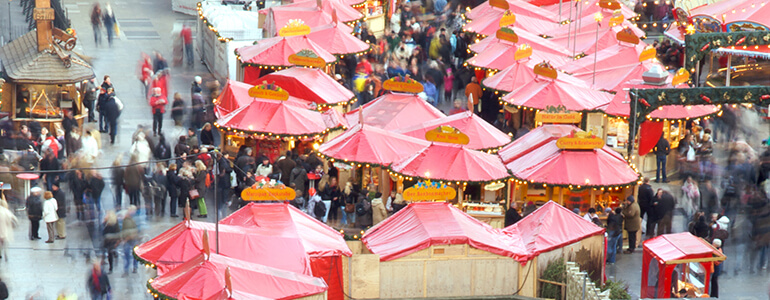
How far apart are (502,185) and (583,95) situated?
5.19 m

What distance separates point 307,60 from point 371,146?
5.04 meters

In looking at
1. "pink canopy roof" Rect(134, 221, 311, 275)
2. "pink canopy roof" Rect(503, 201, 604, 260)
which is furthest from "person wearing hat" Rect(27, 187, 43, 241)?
"pink canopy roof" Rect(503, 201, 604, 260)

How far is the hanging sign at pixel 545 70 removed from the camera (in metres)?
28.6

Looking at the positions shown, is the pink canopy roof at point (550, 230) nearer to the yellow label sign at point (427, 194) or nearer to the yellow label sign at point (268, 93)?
the yellow label sign at point (427, 194)

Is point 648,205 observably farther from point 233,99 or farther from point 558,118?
point 233,99

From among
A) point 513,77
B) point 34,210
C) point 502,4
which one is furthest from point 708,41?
point 34,210

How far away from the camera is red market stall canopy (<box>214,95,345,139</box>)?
85.1 feet

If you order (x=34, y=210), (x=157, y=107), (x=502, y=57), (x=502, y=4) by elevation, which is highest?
(x=502, y=4)

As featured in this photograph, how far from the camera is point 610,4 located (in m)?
35.5

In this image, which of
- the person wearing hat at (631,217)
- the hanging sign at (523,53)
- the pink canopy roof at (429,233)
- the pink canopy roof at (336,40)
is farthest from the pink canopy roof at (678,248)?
the pink canopy roof at (336,40)

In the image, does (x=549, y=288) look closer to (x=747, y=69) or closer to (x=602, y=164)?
(x=602, y=164)

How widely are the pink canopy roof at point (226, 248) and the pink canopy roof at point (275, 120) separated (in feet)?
22.7

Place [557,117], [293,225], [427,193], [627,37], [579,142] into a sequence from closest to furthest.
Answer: [293,225], [427,193], [579,142], [557,117], [627,37]

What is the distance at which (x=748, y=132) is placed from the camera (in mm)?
29594
